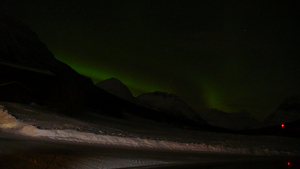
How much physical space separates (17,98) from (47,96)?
551 cm

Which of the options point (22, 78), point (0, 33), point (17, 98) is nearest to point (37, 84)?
point (22, 78)

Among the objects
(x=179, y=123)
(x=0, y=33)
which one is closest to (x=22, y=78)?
(x=179, y=123)

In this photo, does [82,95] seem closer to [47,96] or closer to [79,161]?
[47,96]

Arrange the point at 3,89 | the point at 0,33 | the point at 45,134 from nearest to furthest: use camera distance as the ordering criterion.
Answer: the point at 45,134, the point at 3,89, the point at 0,33

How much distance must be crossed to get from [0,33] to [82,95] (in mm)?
87799

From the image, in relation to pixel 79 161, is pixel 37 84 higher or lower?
higher

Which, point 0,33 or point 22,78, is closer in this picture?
point 22,78

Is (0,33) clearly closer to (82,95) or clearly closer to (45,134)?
(82,95)

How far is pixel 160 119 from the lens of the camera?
6125 cm

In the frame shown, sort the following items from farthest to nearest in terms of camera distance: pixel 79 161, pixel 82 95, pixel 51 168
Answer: pixel 82 95 → pixel 79 161 → pixel 51 168

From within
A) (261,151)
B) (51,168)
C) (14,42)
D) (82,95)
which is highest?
(14,42)

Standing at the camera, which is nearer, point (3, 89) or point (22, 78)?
point (3, 89)

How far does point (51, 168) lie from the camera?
20.1 ft

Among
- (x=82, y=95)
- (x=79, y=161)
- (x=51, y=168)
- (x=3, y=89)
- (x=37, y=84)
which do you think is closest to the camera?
(x=51, y=168)
